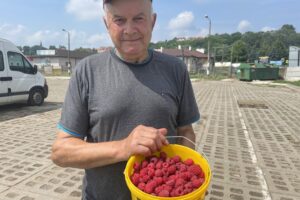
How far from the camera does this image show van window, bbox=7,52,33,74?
11.9 m

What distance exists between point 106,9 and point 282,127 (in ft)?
29.7

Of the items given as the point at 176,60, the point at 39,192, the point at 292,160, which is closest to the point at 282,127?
the point at 292,160

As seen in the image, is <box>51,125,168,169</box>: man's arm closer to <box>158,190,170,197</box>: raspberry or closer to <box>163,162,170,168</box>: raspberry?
<box>163,162,170,168</box>: raspberry

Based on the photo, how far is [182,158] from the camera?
5.95ft

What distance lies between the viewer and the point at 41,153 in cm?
688

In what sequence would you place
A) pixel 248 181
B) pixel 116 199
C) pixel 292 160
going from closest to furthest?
pixel 116 199, pixel 248 181, pixel 292 160

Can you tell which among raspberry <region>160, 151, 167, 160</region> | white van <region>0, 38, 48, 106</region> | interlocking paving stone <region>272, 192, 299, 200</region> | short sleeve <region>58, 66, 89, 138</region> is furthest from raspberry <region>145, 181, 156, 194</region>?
white van <region>0, 38, 48, 106</region>

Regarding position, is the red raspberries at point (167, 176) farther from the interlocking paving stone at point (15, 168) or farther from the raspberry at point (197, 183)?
the interlocking paving stone at point (15, 168)

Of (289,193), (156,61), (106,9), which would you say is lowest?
(289,193)

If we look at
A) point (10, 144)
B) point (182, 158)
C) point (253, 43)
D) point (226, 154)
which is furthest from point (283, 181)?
point (253, 43)

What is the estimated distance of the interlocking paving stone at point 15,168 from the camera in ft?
17.7

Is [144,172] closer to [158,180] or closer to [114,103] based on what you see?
[158,180]

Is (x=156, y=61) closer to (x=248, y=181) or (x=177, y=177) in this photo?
(x=177, y=177)

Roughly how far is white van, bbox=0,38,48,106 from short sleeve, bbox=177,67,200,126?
10588 millimetres
